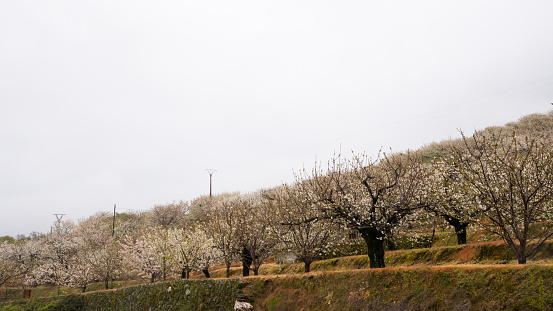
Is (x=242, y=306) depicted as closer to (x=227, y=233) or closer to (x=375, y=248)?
(x=375, y=248)

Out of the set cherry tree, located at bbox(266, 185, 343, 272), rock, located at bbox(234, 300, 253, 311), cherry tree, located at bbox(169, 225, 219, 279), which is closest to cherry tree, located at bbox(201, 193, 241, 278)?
cherry tree, located at bbox(169, 225, 219, 279)

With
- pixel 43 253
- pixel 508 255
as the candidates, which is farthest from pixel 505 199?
pixel 43 253

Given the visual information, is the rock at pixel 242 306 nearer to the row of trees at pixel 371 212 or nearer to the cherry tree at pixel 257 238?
the row of trees at pixel 371 212

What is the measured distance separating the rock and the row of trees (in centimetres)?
501

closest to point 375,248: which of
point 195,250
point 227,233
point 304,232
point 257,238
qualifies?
point 304,232

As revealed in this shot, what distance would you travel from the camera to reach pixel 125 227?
7962cm

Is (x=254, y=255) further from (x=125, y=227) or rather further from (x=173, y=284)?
(x=125, y=227)

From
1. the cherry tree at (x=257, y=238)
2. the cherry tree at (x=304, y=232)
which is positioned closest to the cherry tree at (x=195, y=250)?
the cherry tree at (x=257, y=238)

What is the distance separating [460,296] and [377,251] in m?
6.92

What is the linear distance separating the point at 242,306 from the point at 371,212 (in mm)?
6949

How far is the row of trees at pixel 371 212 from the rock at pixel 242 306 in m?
5.01

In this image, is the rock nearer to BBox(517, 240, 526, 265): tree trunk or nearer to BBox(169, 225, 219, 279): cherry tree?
BBox(517, 240, 526, 265): tree trunk

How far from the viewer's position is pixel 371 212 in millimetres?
15414

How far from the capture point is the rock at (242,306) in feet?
48.8
